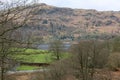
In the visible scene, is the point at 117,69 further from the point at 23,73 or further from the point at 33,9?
the point at 33,9

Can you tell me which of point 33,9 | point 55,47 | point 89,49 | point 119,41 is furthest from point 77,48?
point 33,9

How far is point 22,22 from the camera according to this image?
916cm

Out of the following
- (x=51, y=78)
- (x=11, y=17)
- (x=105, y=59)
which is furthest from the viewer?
(x=105, y=59)

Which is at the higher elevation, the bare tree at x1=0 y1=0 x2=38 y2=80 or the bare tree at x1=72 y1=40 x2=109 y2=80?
the bare tree at x1=0 y1=0 x2=38 y2=80

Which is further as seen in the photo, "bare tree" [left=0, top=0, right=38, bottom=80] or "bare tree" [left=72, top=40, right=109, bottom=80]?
"bare tree" [left=72, top=40, right=109, bottom=80]

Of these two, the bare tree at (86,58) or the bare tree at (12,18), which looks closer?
the bare tree at (12,18)

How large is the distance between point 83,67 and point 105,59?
7496mm

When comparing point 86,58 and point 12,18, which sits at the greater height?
point 12,18

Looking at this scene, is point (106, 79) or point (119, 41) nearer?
point (106, 79)

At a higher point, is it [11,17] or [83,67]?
[11,17]

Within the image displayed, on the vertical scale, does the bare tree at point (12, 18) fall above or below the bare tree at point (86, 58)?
above

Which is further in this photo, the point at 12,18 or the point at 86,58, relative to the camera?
the point at 86,58

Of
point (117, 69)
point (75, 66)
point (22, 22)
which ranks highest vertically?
point (22, 22)

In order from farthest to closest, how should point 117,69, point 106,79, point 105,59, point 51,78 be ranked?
point 117,69, point 105,59, point 106,79, point 51,78
